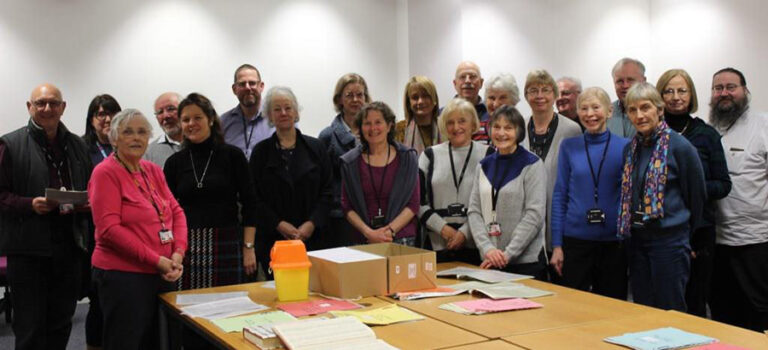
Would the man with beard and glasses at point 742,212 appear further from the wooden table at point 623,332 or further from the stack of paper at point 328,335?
the stack of paper at point 328,335

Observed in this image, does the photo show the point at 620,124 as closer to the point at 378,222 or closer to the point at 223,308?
the point at 378,222

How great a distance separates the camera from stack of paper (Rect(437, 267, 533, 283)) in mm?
2887

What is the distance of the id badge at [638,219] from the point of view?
124 inches

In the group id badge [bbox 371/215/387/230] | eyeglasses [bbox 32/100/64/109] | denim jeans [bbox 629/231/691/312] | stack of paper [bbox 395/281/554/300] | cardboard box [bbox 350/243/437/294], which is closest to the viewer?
stack of paper [bbox 395/281/554/300]

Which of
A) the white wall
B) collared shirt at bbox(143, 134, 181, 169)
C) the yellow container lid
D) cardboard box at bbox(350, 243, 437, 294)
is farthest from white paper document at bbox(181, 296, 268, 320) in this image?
the white wall

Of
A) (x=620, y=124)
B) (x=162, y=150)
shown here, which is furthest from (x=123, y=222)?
(x=620, y=124)

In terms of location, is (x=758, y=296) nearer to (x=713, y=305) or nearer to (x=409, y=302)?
(x=713, y=305)

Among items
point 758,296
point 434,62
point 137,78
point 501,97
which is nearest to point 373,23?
point 434,62

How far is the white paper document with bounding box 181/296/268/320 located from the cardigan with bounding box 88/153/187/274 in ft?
1.32

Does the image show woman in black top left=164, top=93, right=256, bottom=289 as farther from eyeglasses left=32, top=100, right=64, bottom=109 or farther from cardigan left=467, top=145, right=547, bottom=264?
cardigan left=467, top=145, right=547, bottom=264

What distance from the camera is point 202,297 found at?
276 cm

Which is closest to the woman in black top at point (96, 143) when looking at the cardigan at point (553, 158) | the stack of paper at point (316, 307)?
the stack of paper at point (316, 307)

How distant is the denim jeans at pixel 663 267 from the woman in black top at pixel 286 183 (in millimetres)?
1746

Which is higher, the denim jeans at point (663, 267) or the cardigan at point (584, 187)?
the cardigan at point (584, 187)
